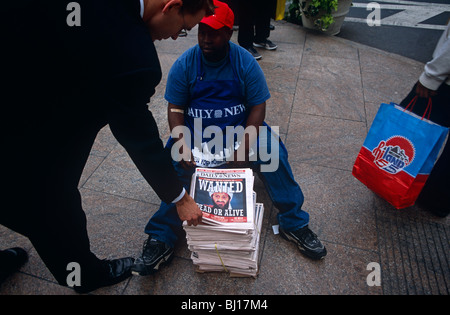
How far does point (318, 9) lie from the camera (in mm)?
5461

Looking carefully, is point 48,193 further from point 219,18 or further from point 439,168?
point 439,168

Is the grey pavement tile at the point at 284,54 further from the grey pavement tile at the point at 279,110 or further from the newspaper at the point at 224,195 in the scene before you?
the newspaper at the point at 224,195

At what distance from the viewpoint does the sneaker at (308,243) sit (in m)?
2.13

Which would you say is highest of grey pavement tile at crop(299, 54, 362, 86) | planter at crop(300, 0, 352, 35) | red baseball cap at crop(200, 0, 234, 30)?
red baseball cap at crop(200, 0, 234, 30)

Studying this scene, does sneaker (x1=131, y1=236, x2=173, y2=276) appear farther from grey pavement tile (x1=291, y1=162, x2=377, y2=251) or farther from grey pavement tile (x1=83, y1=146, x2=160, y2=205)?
grey pavement tile (x1=291, y1=162, x2=377, y2=251)

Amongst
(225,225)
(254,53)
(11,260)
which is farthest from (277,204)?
(254,53)

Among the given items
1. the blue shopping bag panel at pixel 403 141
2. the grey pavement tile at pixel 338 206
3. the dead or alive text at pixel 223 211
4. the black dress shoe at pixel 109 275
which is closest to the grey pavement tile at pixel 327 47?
the grey pavement tile at pixel 338 206

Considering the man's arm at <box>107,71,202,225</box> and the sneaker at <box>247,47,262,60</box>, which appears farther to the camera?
the sneaker at <box>247,47,262,60</box>

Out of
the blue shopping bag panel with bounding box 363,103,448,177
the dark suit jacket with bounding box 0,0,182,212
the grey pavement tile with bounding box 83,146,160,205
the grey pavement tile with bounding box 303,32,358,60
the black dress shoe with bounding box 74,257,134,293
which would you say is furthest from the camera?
the grey pavement tile with bounding box 303,32,358,60

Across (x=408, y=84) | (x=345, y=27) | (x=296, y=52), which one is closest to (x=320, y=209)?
(x=408, y=84)

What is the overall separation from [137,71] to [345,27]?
6.46m

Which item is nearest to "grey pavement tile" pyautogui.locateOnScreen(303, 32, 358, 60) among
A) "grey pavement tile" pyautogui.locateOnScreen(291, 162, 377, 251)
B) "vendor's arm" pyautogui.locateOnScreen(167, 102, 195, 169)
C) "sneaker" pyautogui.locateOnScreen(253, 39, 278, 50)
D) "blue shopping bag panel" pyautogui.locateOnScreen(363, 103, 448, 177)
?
"sneaker" pyautogui.locateOnScreen(253, 39, 278, 50)

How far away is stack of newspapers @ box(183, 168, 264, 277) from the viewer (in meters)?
1.77

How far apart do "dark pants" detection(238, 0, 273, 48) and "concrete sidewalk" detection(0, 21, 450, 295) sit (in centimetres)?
117
